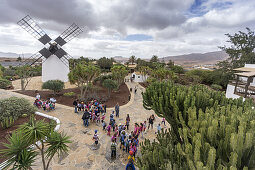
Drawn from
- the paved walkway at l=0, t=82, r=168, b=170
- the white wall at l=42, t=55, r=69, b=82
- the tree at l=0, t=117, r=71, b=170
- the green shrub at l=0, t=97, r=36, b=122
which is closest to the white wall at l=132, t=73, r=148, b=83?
the white wall at l=42, t=55, r=69, b=82

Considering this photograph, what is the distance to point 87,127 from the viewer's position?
972 cm

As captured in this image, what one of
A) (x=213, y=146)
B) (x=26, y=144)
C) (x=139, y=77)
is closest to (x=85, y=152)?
(x=26, y=144)

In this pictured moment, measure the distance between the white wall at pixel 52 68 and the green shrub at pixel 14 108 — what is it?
16.4m

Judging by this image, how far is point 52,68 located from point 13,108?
57.3 feet

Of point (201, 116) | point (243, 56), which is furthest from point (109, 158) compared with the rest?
point (243, 56)

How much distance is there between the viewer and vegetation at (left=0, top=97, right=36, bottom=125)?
328 inches

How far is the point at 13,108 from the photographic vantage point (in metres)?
8.86

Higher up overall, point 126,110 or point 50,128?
point 50,128

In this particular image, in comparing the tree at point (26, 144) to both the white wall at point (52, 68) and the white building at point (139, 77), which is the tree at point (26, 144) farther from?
the white building at point (139, 77)

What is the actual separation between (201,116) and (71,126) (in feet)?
29.8

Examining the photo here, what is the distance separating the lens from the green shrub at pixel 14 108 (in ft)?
27.4

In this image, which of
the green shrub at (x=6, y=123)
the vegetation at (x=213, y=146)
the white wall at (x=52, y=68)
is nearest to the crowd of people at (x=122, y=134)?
the vegetation at (x=213, y=146)

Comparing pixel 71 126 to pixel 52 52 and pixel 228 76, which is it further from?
pixel 228 76

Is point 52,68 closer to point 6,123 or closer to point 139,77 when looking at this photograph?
point 6,123
